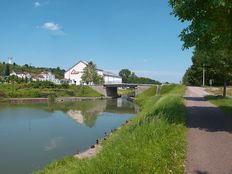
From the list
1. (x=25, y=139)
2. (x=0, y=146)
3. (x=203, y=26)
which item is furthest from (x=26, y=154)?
(x=203, y=26)

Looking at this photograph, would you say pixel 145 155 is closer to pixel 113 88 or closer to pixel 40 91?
pixel 40 91

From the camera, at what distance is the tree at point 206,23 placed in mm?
14891

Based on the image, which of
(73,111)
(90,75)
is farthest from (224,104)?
(90,75)

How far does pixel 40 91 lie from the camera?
89188 mm


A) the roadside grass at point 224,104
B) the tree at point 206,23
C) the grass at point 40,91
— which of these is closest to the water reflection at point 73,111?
the roadside grass at point 224,104

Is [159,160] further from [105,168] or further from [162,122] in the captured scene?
[162,122]

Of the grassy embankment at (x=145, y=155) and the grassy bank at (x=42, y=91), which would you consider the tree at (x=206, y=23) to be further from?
A: the grassy bank at (x=42, y=91)

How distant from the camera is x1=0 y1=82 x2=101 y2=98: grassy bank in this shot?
8388 centimetres

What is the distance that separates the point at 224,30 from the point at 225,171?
793 centimetres

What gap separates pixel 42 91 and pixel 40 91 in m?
→ 0.58

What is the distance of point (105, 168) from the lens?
28.9ft

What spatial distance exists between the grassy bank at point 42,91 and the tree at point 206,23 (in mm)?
71059

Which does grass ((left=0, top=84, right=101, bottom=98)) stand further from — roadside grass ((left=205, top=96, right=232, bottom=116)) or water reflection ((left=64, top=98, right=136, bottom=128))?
roadside grass ((left=205, top=96, right=232, bottom=116))

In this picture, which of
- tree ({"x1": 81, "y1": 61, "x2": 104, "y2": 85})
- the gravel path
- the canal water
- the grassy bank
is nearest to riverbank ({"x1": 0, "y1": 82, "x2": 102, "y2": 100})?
the grassy bank
